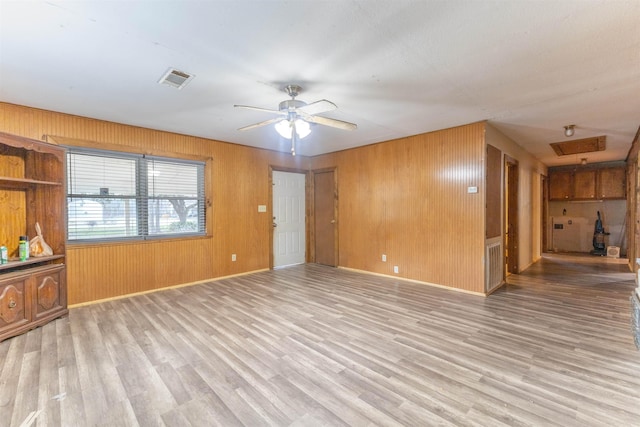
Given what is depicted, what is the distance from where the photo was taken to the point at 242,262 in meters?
5.46

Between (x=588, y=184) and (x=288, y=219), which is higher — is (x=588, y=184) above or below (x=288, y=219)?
above

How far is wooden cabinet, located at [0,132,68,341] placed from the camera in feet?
9.86

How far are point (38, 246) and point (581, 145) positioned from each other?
8.54 metres

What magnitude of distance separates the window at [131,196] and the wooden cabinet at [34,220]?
34cm

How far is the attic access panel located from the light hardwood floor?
2.75m

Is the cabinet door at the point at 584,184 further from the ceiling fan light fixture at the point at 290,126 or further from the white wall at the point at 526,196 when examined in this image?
the ceiling fan light fixture at the point at 290,126

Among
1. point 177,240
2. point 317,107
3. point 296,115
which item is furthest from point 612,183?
point 177,240

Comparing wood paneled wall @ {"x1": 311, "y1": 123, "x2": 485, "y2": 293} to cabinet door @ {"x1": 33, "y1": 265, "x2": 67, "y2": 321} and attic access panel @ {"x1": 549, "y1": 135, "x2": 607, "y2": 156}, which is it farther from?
cabinet door @ {"x1": 33, "y1": 265, "x2": 67, "y2": 321}

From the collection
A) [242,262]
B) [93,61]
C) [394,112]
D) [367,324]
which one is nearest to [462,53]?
[394,112]

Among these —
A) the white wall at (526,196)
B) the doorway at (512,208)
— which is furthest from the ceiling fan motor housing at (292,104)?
the doorway at (512,208)

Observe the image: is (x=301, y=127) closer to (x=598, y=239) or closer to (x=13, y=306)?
(x=13, y=306)

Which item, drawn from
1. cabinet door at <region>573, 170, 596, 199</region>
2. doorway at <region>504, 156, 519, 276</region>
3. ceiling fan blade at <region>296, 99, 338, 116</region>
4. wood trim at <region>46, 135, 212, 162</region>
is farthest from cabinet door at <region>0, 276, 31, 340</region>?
cabinet door at <region>573, 170, 596, 199</region>

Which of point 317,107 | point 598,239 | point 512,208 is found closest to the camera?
point 317,107

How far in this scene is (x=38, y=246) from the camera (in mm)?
3293
